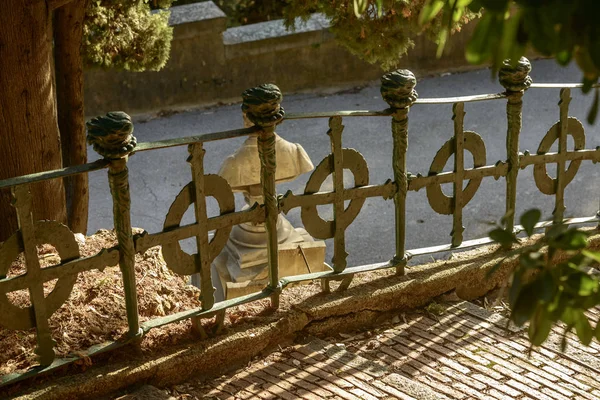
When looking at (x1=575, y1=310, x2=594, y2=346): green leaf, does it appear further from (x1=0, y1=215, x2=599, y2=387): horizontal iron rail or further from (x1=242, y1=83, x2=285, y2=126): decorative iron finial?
(x1=242, y1=83, x2=285, y2=126): decorative iron finial

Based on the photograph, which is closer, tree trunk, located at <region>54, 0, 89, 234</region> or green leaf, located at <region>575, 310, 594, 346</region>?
green leaf, located at <region>575, 310, 594, 346</region>

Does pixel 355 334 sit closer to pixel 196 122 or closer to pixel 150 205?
pixel 150 205

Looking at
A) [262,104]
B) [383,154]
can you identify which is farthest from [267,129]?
[383,154]

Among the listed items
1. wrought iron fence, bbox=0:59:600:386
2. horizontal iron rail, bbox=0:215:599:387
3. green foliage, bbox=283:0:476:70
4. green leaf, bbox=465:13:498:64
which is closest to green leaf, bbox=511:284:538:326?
green leaf, bbox=465:13:498:64

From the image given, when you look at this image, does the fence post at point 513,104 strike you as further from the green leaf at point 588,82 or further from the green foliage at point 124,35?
the green leaf at point 588,82

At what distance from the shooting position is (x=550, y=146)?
4609 mm

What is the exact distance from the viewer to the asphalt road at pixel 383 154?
8.02 m

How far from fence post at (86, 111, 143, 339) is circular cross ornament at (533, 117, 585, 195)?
A: 2.12 meters

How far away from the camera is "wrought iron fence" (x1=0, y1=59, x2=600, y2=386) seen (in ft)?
Answer: 10.8

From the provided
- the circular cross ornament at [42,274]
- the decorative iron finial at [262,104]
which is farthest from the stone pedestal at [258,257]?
the circular cross ornament at [42,274]

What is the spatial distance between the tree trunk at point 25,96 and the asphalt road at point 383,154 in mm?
3505

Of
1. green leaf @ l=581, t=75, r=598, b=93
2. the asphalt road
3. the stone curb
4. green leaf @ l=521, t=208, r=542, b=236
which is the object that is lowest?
the asphalt road

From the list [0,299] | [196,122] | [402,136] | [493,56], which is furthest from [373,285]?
[196,122]

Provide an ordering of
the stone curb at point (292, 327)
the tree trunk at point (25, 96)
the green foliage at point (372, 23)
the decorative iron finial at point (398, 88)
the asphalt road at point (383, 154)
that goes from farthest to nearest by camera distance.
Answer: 1. the asphalt road at point (383, 154)
2. the green foliage at point (372, 23)
3. the tree trunk at point (25, 96)
4. the decorative iron finial at point (398, 88)
5. the stone curb at point (292, 327)
